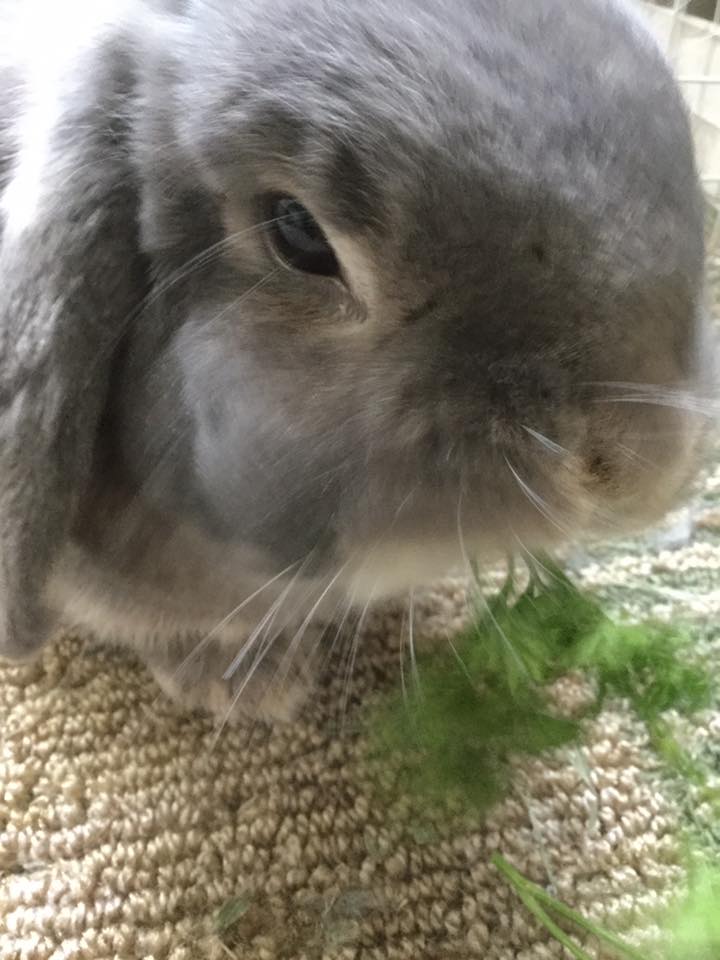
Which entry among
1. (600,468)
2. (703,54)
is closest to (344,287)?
(600,468)

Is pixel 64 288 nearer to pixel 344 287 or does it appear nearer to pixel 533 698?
pixel 344 287

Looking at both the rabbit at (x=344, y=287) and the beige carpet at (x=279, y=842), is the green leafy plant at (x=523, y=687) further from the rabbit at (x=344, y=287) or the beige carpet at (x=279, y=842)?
the rabbit at (x=344, y=287)

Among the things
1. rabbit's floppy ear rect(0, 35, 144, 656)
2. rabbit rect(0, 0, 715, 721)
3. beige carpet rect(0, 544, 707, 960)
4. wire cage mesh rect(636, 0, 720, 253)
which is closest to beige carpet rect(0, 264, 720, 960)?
beige carpet rect(0, 544, 707, 960)

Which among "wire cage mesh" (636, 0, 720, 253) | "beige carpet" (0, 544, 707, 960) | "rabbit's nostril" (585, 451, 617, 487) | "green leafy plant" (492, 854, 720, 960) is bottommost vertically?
"beige carpet" (0, 544, 707, 960)

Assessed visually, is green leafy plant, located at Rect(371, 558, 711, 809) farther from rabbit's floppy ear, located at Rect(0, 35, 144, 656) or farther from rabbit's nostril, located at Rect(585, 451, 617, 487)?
rabbit's floppy ear, located at Rect(0, 35, 144, 656)

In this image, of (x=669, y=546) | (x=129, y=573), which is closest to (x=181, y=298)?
(x=129, y=573)

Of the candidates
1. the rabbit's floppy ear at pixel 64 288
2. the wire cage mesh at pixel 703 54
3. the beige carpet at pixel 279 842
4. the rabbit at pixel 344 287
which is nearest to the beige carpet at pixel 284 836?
the beige carpet at pixel 279 842
